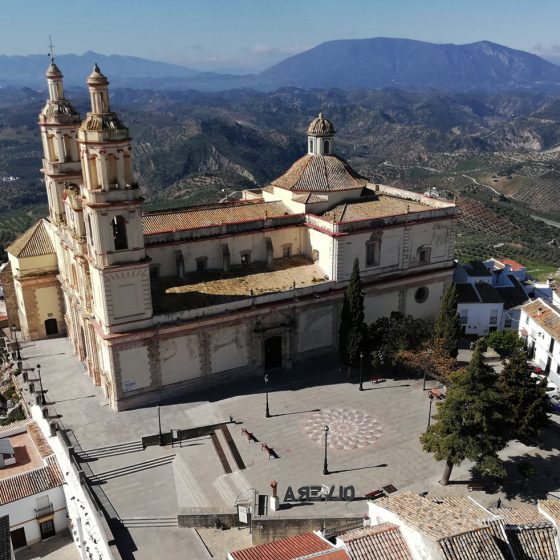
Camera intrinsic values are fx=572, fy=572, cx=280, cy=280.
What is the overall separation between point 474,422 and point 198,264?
20.5 m

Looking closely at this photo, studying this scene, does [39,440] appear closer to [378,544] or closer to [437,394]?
[378,544]

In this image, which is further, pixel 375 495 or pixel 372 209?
pixel 372 209

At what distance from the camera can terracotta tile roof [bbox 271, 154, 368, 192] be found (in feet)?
131

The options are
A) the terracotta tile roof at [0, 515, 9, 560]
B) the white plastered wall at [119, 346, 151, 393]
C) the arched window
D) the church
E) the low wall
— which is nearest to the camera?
the terracotta tile roof at [0, 515, 9, 560]

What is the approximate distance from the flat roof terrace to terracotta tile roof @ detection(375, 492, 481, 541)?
16.2 m

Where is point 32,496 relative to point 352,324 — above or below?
below

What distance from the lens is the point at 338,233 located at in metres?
36.3

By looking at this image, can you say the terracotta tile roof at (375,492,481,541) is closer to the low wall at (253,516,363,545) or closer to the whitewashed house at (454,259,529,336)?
the low wall at (253,516,363,545)

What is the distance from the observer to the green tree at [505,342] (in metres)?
37.8

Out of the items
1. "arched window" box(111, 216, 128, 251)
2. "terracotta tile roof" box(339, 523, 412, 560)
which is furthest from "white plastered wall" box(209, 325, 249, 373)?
"terracotta tile roof" box(339, 523, 412, 560)

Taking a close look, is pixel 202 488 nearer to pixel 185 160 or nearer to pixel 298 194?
pixel 298 194

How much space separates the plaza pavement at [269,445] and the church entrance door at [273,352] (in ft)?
2.46

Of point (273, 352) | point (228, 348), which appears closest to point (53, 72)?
point (228, 348)

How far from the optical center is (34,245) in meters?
39.8
